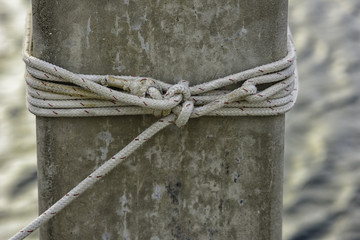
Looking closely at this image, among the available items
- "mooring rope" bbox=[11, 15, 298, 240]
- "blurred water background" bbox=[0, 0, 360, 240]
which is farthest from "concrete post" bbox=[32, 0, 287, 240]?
"blurred water background" bbox=[0, 0, 360, 240]

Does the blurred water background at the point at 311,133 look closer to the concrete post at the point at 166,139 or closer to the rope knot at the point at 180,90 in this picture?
the concrete post at the point at 166,139

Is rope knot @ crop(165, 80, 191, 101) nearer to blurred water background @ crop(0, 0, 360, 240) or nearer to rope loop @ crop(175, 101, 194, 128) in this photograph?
rope loop @ crop(175, 101, 194, 128)

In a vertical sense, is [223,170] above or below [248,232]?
above

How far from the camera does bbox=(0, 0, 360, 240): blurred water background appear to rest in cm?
436

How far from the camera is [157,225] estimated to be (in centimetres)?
199

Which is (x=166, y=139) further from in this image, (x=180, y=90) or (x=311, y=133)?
(x=311, y=133)

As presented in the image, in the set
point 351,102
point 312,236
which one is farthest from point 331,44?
point 312,236

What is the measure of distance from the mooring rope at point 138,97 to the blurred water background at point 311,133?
2339 mm

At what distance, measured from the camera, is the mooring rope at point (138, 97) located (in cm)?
184

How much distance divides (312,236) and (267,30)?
2588mm

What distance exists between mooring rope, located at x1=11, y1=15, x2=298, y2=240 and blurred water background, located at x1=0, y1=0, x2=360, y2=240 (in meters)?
2.34

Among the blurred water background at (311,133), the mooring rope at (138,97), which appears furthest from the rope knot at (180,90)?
the blurred water background at (311,133)

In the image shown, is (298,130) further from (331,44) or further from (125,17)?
(125,17)

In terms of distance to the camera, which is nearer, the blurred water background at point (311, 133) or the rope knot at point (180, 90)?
the rope knot at point (180, 90)
